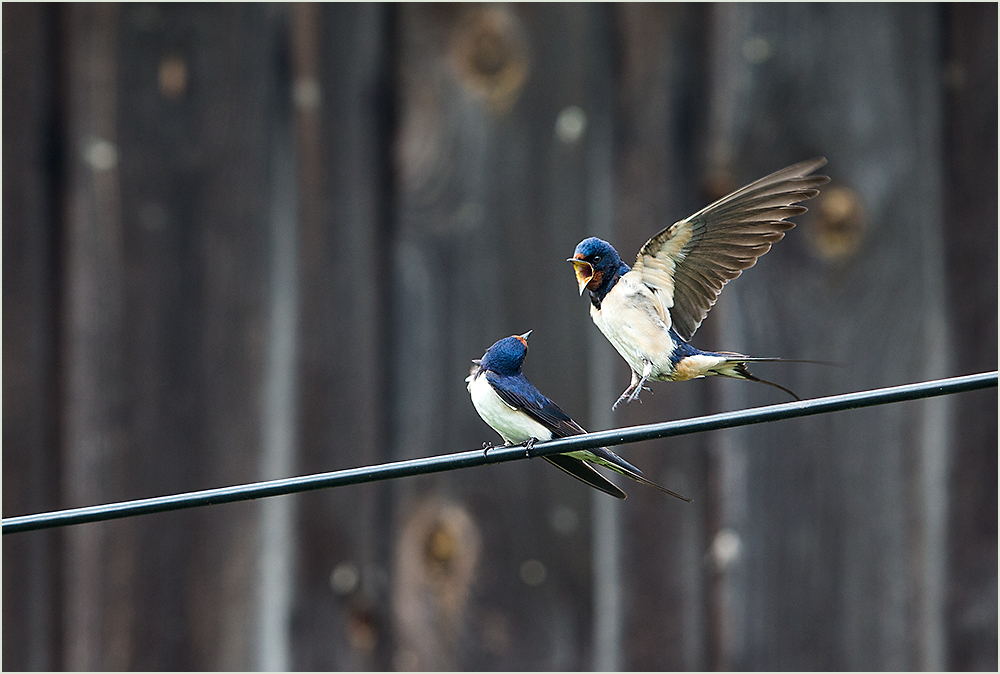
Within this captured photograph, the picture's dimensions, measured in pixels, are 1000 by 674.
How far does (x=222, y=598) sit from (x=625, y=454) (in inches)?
27.9

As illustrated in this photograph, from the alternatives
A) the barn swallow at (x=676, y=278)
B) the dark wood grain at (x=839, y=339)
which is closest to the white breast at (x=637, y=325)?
the barn swallow at (x=676, y=278)

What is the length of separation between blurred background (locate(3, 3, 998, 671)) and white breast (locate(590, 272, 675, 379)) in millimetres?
436

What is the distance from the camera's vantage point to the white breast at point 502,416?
140cm

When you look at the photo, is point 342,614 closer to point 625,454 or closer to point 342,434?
point 342,434

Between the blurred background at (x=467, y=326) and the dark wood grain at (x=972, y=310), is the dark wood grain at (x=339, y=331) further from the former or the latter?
the dark wood grain at (x=972, y=310)

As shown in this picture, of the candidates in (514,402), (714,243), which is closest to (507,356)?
(514,402)

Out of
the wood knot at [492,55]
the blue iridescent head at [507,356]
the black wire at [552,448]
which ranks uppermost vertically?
the wood knot at [492,55]

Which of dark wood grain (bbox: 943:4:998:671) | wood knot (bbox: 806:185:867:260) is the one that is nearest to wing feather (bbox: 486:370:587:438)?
wood knot (bbox: 806:185:867:260)

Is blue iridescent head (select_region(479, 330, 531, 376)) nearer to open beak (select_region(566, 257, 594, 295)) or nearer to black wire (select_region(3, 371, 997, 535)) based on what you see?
open beak (select_region(566, 257, 594, 295))

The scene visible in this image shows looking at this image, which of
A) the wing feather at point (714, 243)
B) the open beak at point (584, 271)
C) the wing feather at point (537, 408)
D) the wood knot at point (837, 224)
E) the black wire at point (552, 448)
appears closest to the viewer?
the black wire at point (552, 448)

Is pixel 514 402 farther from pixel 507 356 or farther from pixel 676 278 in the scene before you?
pixel 676 278

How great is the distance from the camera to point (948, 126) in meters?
1.69

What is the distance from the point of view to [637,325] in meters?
1.25

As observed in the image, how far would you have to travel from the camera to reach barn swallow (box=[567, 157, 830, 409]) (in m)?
1.21
